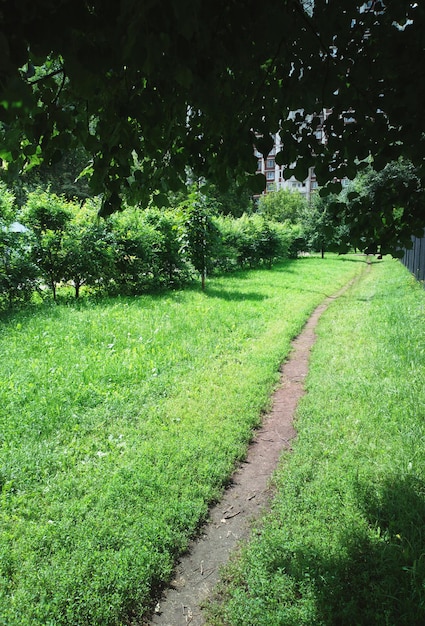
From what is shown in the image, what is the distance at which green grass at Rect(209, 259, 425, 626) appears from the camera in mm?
2375

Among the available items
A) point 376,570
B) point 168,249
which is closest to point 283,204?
point 168,249

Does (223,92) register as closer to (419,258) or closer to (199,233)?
(199,233)

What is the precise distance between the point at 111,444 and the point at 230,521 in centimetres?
156

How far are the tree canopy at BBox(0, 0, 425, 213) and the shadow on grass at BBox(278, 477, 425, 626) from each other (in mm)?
2691

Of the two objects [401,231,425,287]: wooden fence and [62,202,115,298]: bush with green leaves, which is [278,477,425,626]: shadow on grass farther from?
[401,231,425,287]: wooden fence

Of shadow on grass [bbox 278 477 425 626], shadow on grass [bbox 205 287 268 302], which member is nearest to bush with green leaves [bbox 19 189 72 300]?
shadow on grass [bbox 205 287 268 302]

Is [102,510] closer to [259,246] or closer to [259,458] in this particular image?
[259,458]

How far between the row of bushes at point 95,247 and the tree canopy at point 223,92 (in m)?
5.58

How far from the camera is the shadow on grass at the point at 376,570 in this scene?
2.29 metres

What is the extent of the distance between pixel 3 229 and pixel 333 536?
929 cm

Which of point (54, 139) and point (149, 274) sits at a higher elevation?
point (54, 139)

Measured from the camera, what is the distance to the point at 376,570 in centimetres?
257

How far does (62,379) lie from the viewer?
5.27 meters

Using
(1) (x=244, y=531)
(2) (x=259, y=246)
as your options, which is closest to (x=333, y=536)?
(1) (x=244, y=531)
